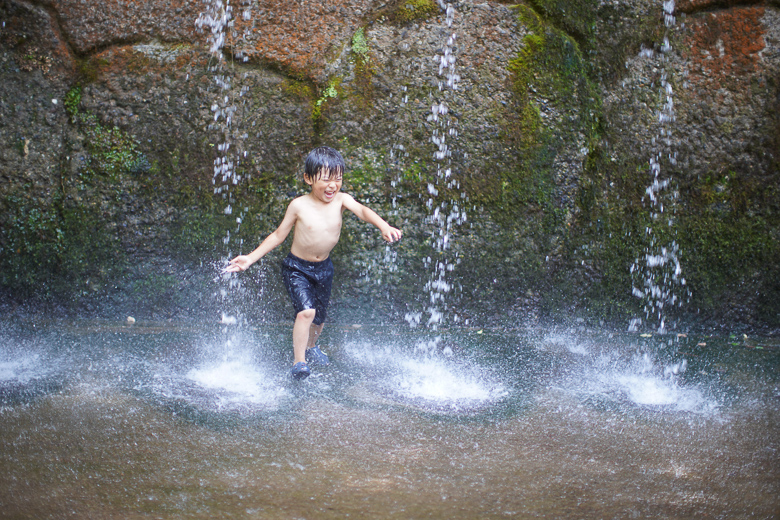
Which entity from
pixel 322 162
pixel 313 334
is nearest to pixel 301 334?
pixel 313 334

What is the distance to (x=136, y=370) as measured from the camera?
265cm

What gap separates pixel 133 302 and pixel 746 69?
3916 millimetres

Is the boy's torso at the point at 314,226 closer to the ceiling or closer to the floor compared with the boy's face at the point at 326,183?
closer to the floor

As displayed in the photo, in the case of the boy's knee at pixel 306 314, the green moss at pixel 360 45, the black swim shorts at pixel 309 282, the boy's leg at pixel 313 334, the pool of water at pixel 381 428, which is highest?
the green moss at pixel 360 45

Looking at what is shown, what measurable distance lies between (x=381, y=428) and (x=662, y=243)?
90.2 inches

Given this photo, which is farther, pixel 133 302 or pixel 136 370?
pixel 133 302

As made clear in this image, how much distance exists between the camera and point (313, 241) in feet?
9.10

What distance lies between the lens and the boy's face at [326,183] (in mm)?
2658

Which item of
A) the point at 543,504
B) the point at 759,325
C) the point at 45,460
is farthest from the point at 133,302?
the point at 759,325

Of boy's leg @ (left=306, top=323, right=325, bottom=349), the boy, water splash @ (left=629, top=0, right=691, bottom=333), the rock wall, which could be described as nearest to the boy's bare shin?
the boy

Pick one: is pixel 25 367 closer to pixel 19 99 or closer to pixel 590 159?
pixel 19 99

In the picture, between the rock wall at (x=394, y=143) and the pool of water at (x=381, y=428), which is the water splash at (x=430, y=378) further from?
the rock wall at (x=394, y=143)

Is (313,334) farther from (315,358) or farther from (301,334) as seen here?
(301,334)

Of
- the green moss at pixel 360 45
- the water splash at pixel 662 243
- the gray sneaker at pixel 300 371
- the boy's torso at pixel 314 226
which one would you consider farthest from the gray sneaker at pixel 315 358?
the water splash at pixel 662 243
